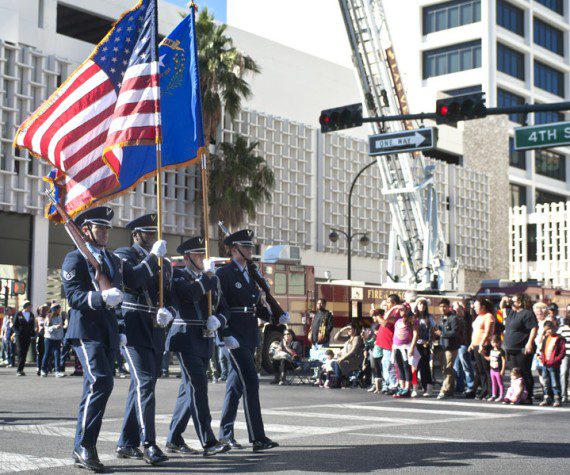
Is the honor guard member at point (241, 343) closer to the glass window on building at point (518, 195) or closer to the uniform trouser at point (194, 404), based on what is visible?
the uniform trouser at point (194, 404)

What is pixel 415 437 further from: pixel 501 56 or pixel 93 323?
pixel 501 56

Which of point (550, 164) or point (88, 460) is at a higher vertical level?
point (550, 164)

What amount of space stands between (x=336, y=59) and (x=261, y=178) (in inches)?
1153

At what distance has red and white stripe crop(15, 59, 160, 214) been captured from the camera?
10125mm

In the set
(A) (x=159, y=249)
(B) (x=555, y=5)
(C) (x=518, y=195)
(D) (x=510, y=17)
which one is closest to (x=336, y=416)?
(A) (x=159, y=249)

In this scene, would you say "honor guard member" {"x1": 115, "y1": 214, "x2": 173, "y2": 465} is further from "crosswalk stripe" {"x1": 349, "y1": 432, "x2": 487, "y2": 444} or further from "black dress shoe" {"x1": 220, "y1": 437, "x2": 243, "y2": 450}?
"crosswalk stripe" {"x1": 349, "y1": 432, "x2": 487, "y2": 444}

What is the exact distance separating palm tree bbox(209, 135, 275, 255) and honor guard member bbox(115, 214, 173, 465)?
85.8 feet

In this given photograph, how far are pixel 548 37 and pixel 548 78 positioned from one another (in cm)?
282

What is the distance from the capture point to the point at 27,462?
8602 mm

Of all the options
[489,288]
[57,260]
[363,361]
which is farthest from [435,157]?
[363,361]

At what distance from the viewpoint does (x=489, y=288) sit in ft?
124

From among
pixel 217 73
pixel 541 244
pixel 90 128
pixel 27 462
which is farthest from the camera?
pixel 541 244

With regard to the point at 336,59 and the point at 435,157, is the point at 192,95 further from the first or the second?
the point at 336,59

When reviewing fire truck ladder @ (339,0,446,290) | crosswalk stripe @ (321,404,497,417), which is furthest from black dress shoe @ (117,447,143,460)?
fire truck ladder @ (339,0,446,290)
